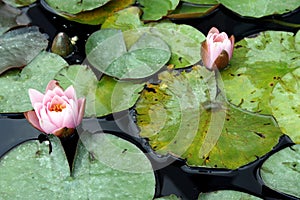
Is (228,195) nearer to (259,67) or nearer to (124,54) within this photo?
(259,67)

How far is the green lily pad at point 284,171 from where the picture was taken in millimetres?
2041

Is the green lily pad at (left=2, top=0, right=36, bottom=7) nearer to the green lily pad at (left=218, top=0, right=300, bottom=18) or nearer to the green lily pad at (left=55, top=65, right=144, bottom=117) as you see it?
the green lily pad at (left=55, top=65, right=144, bottom=117)

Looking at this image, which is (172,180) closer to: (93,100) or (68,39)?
(93,100)

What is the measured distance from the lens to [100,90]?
2387 millimetres

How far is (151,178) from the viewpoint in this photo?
208 centimetres

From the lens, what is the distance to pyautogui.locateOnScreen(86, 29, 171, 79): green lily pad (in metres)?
2.45

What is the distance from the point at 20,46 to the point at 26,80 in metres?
0.25

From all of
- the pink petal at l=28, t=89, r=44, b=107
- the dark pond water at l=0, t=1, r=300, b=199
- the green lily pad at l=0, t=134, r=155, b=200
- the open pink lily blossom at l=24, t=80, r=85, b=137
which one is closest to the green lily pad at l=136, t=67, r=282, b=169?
the dark pond water at l=0, t=1, r=300, b=199

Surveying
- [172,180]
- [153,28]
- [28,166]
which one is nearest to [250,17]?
[153,28]

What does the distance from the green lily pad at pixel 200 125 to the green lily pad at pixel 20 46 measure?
2.03 feet

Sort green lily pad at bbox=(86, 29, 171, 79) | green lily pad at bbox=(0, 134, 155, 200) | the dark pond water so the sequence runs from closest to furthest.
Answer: green lily pad at bbox=(0, 134, 155, 200), the dark pond water, green lily pad at bbox=(86, 29, 171, 79)

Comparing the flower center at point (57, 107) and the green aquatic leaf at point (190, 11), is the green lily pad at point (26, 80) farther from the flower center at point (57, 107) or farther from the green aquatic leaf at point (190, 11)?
the green aquatic leaf at point (190, 11)

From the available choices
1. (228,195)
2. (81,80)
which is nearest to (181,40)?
(81,80)

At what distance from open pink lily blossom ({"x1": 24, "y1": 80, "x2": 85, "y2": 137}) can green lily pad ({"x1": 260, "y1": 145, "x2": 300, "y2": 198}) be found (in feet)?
2.63
